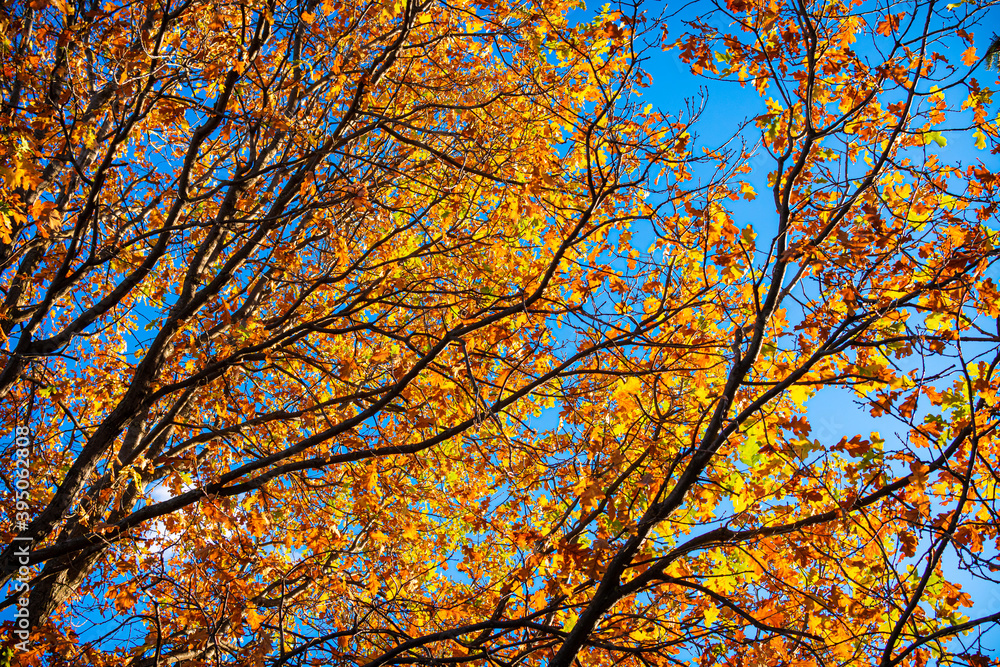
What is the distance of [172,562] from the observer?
22.0ft

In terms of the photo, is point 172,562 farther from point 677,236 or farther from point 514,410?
point 677,236

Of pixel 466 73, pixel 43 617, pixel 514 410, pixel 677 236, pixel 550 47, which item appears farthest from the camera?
pixel 466 73

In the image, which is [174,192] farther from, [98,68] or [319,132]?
[319,132]

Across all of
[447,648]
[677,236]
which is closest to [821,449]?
[677,236]

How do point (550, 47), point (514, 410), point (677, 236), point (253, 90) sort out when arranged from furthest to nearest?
1. point (514, 410)
2. point (253, 90)
3. point (550, 47)
4. point (677, 236)

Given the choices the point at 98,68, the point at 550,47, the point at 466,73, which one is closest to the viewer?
the point at 98,68

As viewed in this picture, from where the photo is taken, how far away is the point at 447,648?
5.54 meters

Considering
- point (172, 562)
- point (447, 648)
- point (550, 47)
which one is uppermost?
point (550, 47)

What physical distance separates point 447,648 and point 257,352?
3250 mm

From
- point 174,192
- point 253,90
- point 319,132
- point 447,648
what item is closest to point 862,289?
point 447,648

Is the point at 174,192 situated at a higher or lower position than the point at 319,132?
lower

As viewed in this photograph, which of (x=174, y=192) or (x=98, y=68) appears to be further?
(x=174, y=192)

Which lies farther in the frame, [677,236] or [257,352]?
[257,352]

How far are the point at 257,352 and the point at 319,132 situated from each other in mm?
2344
